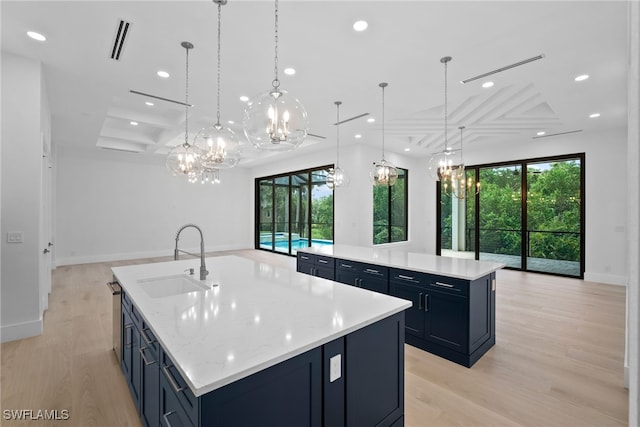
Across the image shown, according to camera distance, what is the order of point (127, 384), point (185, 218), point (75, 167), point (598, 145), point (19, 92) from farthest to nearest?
1. point (185, 218)
2. point (75, 167)
3. point (598, 145)
4. point (19, 92)
5. point (127, 384)

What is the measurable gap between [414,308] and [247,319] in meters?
2.21

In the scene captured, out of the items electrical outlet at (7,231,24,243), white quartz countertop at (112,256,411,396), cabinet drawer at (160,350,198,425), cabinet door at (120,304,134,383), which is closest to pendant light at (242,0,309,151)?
white quartz countertop at (112,256,411,396)

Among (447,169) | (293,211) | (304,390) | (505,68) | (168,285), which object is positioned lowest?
(304,390)

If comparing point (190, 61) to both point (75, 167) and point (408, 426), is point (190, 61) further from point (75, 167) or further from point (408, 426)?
point (75, 167)

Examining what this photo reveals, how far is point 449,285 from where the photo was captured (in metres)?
3.00

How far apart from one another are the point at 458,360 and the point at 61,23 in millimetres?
4856

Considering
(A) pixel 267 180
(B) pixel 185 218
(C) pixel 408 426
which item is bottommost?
(C) pixel 408 426

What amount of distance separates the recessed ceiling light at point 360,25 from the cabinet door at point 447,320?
8.66 ft

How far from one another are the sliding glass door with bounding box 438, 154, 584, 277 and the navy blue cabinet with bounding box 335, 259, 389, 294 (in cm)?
426

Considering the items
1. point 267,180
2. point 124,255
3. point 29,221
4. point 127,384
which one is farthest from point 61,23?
point 267,180

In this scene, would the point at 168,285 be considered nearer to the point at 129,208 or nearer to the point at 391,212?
the point at 391,212

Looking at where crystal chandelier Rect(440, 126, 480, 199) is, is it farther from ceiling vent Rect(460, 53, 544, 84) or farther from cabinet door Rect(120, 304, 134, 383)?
cabinet door Rect(120, 304, 134, 383)

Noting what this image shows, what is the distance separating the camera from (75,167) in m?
7.79

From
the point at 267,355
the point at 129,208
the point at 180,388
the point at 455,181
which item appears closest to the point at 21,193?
the point at 180,388
